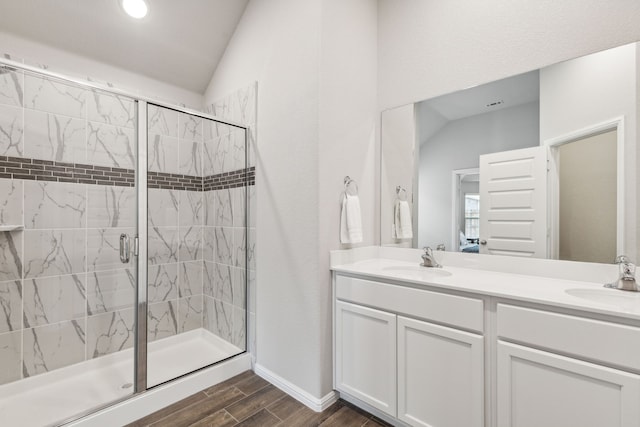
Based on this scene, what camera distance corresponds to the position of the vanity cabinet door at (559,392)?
1.02 meters

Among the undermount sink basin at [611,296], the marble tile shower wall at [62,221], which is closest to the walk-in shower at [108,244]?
the marble tile shower wall at [62,221]

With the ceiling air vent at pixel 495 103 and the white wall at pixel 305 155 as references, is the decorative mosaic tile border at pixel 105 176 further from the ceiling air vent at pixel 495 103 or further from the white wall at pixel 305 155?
the ceiling air vent at pixel 495 103

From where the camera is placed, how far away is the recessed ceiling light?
6.98ft

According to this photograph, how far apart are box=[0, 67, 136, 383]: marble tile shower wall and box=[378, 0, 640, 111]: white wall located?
1863mm

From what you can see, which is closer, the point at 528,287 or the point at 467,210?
the point at 528,287

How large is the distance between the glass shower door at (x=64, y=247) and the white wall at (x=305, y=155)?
875 mm

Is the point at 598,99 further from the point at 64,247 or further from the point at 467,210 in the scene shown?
the point at 64,247

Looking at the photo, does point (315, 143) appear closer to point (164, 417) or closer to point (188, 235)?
point (188, 235)

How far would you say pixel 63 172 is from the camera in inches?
82.3

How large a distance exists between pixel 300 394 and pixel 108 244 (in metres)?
1.77

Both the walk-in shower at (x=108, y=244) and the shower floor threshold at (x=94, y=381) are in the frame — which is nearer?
the shower floor threshold at (x=94, y=381)

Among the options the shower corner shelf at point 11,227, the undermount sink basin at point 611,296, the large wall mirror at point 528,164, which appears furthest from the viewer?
the shower corner shelf at point 11,227

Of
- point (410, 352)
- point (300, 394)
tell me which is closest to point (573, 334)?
point (410, 352)

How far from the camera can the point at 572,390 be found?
111cm
